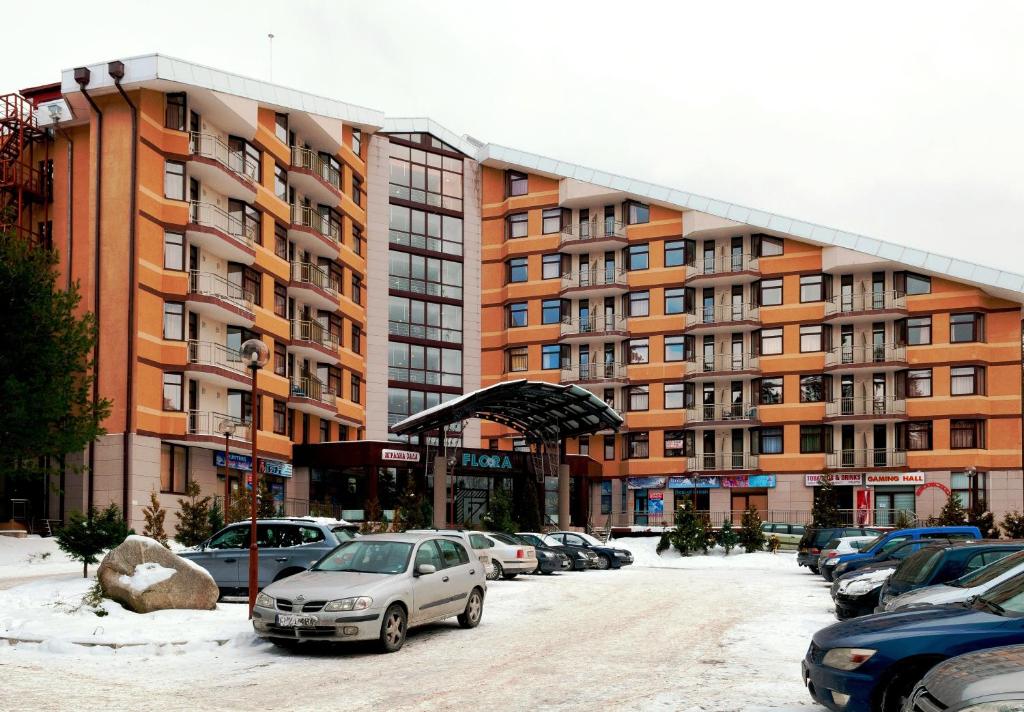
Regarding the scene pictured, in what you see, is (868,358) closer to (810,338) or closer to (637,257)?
(810,338)

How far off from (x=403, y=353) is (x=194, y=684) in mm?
51443

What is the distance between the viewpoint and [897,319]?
2292 inches

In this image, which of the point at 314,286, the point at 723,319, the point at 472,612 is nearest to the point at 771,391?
the point at 723,319

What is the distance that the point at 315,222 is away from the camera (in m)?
53.3

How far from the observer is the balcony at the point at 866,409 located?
57688mm

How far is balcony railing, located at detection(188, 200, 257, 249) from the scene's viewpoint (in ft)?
142

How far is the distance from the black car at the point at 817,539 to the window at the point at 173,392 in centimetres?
2379

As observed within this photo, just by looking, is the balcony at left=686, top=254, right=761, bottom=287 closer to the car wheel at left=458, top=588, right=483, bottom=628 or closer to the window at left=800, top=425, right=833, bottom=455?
the window at left=800, top=425, right=833, bottom=455

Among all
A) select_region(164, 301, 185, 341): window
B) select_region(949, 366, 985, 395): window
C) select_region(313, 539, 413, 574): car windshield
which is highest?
select_region(164, 301, 185, 341): window

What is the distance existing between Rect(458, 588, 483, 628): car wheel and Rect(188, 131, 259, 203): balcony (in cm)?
3050

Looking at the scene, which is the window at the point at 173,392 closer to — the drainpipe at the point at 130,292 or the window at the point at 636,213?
the drainpipe at the point at 130,292

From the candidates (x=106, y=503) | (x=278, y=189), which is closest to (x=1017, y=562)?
(x=106, y=503)

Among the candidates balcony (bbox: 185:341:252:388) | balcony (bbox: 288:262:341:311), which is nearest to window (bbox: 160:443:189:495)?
balcony (bbox: 185:341:252:388)

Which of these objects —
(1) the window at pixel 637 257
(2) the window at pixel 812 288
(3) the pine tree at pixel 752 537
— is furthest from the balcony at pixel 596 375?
(3) the pine tree at pixel 752 537
